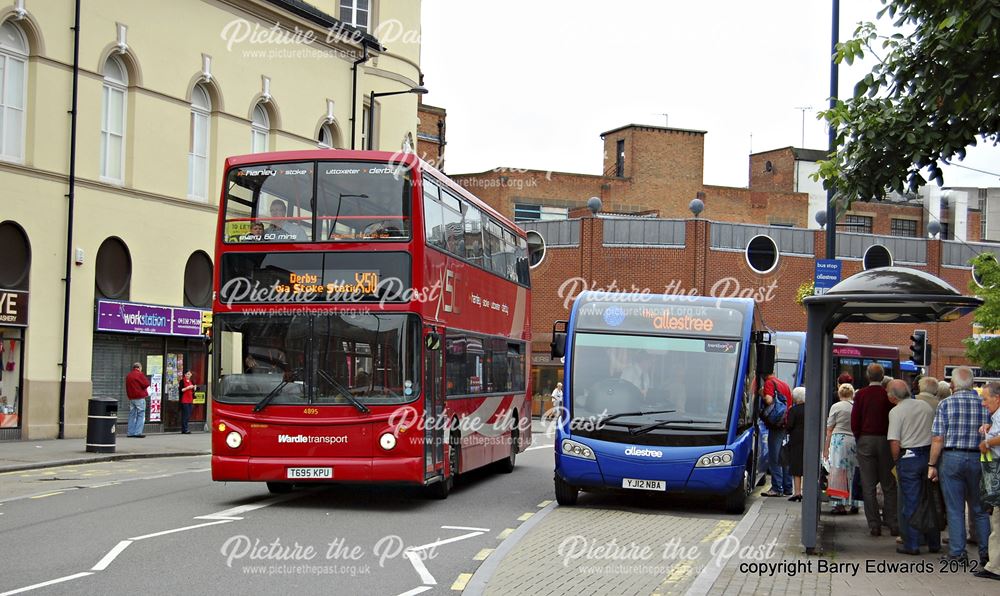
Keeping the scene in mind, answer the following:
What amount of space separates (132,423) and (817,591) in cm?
2115

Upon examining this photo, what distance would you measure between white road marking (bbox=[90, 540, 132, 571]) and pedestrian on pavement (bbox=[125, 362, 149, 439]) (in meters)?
16.1

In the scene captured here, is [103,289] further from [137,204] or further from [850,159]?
[850,159]

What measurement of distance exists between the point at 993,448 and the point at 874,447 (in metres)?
2.13

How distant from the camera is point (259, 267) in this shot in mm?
14148

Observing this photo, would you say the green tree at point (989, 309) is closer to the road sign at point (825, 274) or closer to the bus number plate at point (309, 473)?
the road sign at point (825, 274)

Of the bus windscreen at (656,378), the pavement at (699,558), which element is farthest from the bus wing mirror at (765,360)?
the pavement at (699,558)

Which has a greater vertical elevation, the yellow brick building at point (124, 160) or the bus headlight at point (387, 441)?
the yellow brick building at point (124, 160)

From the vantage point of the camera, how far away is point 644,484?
14711mm

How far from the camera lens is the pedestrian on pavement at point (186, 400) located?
29234mm

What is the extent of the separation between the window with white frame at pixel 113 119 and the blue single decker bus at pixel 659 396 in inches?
607

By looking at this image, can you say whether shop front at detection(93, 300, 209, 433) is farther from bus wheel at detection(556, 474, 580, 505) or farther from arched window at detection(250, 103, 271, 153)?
bus wheel at detection(556, 474, 580, 505)

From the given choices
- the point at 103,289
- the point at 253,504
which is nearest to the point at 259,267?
the point at 253,504

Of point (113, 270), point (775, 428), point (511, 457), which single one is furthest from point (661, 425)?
point (113, 270)

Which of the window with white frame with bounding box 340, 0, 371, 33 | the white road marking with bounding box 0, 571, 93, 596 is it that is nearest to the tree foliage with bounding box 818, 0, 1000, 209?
the white road marking with bounding box 0, 571, 93, 596
